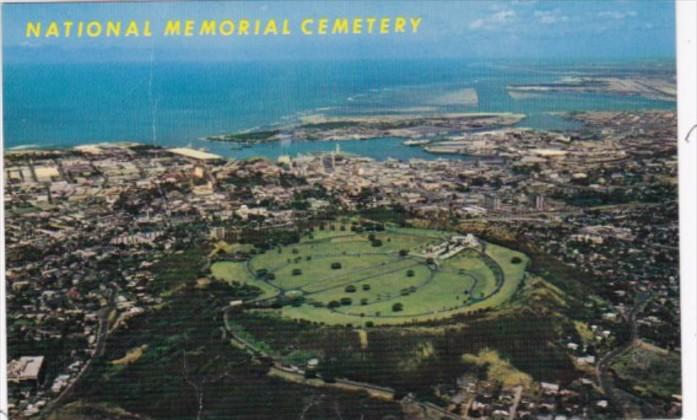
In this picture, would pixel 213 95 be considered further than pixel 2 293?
Yes

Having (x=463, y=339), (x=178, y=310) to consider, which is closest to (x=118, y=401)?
(x=178, y=310)

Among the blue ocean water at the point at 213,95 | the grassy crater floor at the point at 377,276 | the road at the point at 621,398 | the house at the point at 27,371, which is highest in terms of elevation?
the blue ocean water at the point at 213,95

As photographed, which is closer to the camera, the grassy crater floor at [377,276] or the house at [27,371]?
the house at [27,371]

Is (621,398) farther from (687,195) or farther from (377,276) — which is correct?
(377,276)

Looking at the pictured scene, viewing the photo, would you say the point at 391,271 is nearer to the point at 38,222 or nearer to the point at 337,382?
the point at 337,382

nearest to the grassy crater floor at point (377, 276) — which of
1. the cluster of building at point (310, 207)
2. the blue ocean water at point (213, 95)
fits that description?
the cluster of building at point (310, 207)

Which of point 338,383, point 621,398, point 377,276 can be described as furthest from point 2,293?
point 621,398

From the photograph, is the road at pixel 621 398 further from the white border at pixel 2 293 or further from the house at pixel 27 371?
the white border at pixel 2 293

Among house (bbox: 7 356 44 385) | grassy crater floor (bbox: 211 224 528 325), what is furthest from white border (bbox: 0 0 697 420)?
grassy crater floor (bbox: 211 224 528 325)
